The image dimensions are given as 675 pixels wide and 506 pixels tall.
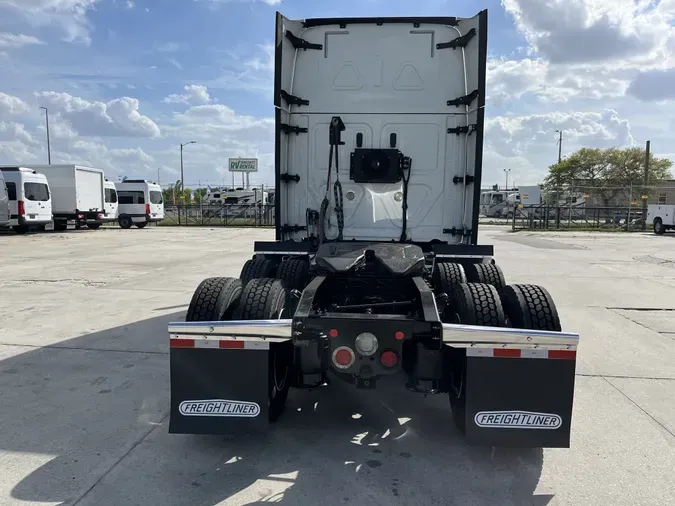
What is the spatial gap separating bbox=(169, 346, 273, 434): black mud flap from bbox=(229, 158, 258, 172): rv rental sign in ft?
130

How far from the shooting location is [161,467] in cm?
324

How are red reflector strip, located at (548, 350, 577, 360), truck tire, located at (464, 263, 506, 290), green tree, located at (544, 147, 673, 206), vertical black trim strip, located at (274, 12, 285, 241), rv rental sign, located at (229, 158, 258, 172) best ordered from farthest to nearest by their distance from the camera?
green tree, located at (544, 147, 673, 206)
rv rental sign, located at (229, 158, 258, 172)
vertical black trim strip, located at (274, 12, 285, 241)
truck tire, located at (464, 263, 506, 290)
red reflector strip, located at (548, 350, 577, 360)

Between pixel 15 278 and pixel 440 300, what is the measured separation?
9.74 metres

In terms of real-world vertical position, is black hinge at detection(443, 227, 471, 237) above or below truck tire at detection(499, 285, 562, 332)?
above

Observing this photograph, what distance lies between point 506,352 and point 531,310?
26.0 inches

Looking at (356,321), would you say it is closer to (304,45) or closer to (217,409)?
(217,409)

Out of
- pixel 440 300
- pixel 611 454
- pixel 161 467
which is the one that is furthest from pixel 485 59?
pixel 161 467

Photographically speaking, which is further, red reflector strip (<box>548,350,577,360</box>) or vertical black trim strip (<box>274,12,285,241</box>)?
vertical black trim strip (<box>274,12,285,241</box>)

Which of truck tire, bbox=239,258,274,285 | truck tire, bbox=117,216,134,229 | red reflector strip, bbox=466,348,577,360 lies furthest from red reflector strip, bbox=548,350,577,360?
truck tire, bbox=117,216,134,229

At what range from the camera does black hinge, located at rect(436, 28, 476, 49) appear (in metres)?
5.42

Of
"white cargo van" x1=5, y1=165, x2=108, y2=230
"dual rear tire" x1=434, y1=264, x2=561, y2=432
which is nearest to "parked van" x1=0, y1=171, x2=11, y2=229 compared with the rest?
"white cargo van" x1=5, y1=165, x2=108, y2=230

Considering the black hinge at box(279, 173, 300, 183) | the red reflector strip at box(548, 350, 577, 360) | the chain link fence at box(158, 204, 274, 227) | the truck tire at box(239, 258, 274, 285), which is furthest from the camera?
the chain link fence at box(158, 204, 274, 227)

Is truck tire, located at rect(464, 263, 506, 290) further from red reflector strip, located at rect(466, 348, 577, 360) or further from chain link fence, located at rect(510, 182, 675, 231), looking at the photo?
chain link fence, located at rect(510, 182, 675, 231)

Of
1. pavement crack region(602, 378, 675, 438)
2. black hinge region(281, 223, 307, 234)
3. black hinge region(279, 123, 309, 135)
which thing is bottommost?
pavement crack region(602, 378, 675, 438)
